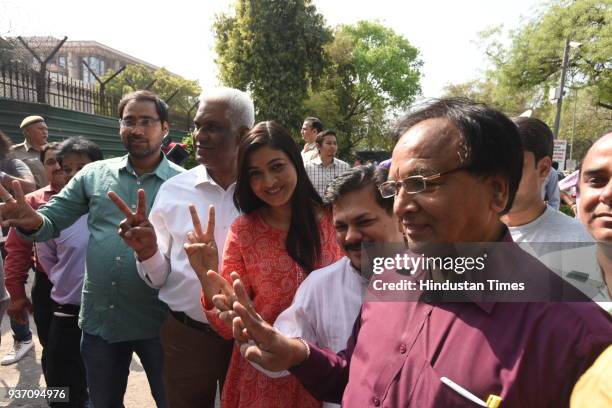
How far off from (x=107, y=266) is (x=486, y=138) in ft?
6.78

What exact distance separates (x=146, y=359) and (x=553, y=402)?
7.20ft

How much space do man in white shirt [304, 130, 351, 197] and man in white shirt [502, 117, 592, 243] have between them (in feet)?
12.3

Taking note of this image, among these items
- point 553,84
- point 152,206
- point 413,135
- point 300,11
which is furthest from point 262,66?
point 413,135

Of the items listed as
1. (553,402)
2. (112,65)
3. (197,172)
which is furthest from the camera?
(112,65)

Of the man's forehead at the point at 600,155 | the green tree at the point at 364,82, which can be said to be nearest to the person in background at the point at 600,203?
the man's forehead at the point at 600,155

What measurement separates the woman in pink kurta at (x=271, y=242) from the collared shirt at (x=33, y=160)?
13.0ft

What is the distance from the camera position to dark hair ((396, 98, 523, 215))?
42.7 inches

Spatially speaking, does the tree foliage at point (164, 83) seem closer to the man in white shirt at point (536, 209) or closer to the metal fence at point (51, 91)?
the metal fence at point (51, 91)

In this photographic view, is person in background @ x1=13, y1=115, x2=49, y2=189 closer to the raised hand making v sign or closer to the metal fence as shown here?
the metal fence

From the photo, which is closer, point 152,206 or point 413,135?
point 413,135

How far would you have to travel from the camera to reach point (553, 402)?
2.99ft

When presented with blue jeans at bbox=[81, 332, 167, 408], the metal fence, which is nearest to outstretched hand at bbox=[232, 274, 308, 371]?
blue jeans at bbox=[81, 332, 167, 408]

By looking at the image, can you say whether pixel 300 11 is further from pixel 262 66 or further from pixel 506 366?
pixel 506 366

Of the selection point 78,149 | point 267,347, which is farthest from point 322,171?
point 267,347
